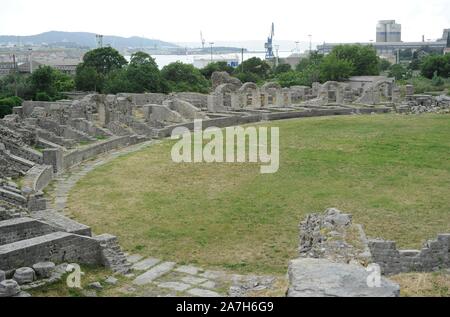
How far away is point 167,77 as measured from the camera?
5781 centimetres

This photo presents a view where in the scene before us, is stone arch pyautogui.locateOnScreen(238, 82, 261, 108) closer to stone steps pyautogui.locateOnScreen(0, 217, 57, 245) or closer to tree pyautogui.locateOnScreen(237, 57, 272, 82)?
tree pyautogui.locateOnScreen(237, 57, 272, 82)

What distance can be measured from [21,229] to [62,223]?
141 centimetres

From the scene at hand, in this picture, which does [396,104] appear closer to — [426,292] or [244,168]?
[244,168]

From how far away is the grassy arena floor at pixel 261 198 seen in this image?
13.9 meters

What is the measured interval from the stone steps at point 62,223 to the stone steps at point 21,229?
13.1 inches

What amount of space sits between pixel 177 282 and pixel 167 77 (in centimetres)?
4773

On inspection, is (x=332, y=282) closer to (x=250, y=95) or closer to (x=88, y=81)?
(x=250, y=95)

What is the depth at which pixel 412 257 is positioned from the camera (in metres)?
11.4

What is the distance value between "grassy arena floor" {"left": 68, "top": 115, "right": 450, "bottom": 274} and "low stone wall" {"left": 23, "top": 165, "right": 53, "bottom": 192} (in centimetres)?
117

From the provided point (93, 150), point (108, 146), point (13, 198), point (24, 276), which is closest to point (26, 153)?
point (93, 150)

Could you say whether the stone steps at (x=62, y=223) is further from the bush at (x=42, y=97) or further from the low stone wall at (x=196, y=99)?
the bush at (x=42, y=97)

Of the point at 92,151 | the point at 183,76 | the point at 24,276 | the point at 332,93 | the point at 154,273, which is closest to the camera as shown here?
the point at 24,276

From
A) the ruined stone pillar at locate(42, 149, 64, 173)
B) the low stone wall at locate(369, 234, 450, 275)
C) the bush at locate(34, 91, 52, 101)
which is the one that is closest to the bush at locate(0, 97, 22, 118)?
the bush at locate(34, 91, 52, 101)

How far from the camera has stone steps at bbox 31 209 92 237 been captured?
42.9ft
